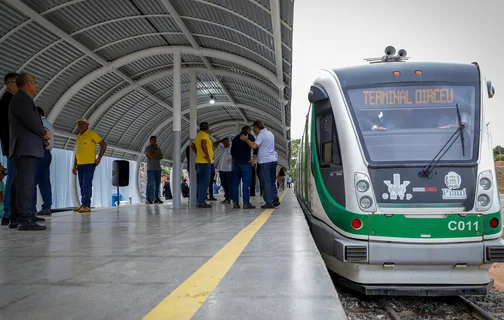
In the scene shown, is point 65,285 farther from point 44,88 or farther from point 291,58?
→ point 44,88

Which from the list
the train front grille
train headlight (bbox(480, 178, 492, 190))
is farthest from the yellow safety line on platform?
train headlight (bbox(480, 178, 492, 190))

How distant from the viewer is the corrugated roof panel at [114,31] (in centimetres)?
1088

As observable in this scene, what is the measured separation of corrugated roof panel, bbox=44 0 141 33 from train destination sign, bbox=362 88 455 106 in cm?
690

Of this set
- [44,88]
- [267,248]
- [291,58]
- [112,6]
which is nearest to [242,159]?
[291,58]

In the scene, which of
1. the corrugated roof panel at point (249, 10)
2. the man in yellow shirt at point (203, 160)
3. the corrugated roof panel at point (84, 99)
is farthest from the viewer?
the corrugated roof panel at point (84, 99)

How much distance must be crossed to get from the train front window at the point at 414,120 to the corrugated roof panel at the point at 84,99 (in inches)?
426

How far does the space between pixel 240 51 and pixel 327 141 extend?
7000 millimetres

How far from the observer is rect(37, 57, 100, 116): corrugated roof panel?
1258cm

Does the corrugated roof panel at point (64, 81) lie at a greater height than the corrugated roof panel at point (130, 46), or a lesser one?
lesser

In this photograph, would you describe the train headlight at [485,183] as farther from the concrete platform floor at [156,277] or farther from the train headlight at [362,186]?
the concrete platform floor at [156,277]

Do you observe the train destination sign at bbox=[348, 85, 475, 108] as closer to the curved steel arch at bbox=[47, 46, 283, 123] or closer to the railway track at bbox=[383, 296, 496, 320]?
the railway track at bbox=[383, 296, 496, 320]

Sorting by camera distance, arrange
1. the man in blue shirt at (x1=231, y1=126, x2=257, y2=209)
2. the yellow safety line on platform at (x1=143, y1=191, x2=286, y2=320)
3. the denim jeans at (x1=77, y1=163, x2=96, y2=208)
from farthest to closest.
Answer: the man in blue shirt at (x1=231, y1=126, x2=257, y2=209)
the denim jeans at (x1=77, y1=163, x2=96, y2=208)
the yellow safety line on platform at (x1=143, y1=191, x2=286, y2=320)

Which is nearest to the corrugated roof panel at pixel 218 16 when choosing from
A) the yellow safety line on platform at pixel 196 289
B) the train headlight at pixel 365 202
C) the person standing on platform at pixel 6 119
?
the person standing on platform at pixel 6 119

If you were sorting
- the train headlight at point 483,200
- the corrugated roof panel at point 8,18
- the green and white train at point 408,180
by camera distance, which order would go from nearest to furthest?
1. the green and white train at point 408,180
2. the train headlight at point 483,200
3. the corrugated roof panel at point 8,18
